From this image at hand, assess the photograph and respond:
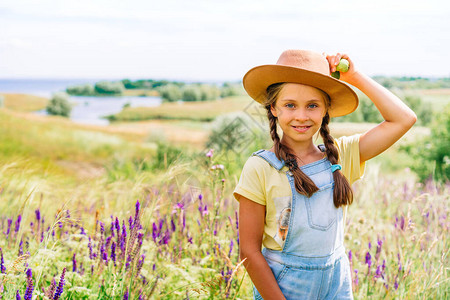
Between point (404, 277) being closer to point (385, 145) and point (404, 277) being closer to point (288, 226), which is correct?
point (385, 145)

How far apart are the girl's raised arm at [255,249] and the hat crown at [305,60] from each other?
2.08ft

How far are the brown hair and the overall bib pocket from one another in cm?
3

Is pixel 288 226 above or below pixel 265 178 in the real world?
below

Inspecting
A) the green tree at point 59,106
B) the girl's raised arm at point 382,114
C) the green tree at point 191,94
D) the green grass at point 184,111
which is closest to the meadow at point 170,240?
the girl's raised arm at point 382,114

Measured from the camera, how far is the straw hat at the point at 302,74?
185 cm

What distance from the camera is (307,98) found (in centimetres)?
191

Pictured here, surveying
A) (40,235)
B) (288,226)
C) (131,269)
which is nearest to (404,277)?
(288,226)

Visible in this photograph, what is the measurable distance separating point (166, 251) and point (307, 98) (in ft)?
4.80

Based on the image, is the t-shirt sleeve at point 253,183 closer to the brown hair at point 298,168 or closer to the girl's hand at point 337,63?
the brown hair at point 298,168

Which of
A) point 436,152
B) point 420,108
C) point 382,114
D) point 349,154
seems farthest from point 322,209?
point 420,108

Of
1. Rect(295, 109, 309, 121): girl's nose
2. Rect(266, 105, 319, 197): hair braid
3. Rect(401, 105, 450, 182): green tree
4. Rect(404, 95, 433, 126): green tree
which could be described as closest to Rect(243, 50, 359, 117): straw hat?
Rect(295, 109, 309, 121): girl's nose

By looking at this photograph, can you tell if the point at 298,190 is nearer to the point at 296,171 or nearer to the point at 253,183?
the point at 296,171

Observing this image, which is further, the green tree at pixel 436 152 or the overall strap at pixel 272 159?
the green tree at pixel 436 152

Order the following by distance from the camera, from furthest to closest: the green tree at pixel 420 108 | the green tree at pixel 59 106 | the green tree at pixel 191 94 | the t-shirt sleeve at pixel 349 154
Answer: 1. the green tree at pixel 59 106
2. the green tree at pixel 191 94
3. the green tree at pixel 420 108
4. the t-shirt sleeve at pixel 349 154
